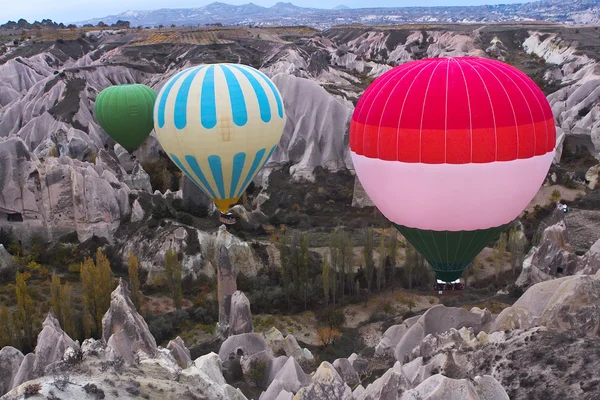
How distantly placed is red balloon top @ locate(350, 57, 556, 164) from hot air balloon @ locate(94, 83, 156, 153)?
19688mm

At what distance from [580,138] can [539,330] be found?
28322 millimetres

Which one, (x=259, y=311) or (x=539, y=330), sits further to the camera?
(x=259, y=311)

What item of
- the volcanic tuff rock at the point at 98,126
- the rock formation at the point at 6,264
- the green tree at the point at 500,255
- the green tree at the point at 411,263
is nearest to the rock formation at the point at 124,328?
the volcanic tuff rock at the point at 98,126

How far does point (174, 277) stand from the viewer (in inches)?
763

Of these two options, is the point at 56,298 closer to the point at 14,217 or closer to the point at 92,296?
the point at 92,296

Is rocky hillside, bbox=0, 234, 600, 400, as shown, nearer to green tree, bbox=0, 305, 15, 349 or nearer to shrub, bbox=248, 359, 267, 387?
shrub, bbox=248, 359, 267, 387

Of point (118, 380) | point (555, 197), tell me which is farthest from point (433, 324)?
point (555, 197)

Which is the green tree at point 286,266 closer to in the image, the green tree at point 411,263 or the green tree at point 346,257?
the green tree at point 346,257

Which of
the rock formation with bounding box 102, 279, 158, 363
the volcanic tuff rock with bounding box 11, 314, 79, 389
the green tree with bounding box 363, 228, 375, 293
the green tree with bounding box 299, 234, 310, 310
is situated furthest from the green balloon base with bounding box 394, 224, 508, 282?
the volcanic tuff rock with bounding box 11, 314, 79, 389

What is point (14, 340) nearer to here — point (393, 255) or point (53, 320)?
point (53, 320)

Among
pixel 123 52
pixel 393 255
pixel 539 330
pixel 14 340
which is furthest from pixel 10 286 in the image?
pixel 123 52

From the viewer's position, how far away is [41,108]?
3869 centimetres

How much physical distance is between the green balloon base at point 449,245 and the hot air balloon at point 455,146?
0.03 metres

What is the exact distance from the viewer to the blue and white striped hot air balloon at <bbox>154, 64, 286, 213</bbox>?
1700 cm
